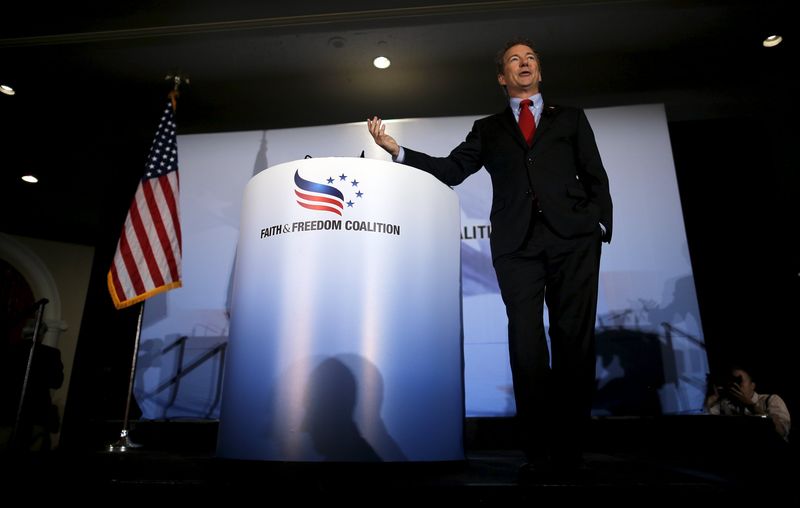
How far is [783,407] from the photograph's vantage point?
3758 millimetres

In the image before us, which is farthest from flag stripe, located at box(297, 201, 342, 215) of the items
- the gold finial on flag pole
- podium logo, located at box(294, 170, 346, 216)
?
the gold finial on flag pole

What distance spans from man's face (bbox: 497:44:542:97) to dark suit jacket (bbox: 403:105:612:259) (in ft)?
0.34

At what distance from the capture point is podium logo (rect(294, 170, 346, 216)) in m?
1.82

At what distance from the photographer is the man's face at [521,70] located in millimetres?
2066

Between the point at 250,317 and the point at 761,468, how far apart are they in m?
1.62

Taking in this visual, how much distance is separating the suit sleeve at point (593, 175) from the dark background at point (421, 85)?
7.59 ft

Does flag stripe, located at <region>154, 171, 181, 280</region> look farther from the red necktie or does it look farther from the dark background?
the red necktie

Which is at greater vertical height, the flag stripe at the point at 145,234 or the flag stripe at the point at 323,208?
the flag stripe at the point at 145,234

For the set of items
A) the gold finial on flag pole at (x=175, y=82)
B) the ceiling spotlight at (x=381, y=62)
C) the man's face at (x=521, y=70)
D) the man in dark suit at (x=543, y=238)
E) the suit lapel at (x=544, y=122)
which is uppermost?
the ceiling spotlight at (x=381, y=62)

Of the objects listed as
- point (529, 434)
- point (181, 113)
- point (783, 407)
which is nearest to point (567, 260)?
point (529, 434)

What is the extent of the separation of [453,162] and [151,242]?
2.30 metres

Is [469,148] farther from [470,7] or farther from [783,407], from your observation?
[783,407]

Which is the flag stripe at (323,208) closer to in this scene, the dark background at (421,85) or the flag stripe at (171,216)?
the flag stripe at (171,216)

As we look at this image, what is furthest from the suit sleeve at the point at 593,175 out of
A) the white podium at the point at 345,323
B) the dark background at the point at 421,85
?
the dark background at the point at 421,85
